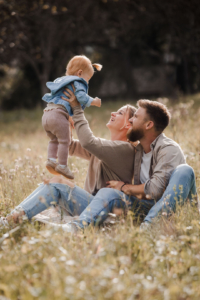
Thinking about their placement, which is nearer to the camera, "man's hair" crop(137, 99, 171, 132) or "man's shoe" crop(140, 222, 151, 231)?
"man's shoe" crop(140, 222, 151, 231)

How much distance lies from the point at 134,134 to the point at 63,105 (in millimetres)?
888

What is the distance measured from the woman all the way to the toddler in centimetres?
15

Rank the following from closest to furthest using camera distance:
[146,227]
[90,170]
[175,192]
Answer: [146,227] < [175,192] < [90,170]

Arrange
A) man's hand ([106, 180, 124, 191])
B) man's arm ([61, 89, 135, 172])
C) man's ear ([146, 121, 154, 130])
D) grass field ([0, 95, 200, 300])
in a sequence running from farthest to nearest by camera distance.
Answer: man's ear ([146, 121, 154, 130])
man's hand ([106, 180, 124, 191])
man's arm ([61, 89, 135, 172])
grass field ([0, 95, 200, 300])

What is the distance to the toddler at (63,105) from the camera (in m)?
3.53

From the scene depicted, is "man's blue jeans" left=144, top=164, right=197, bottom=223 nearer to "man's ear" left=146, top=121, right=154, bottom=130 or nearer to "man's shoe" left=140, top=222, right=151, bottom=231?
"man's shoe" left=140, top=222, right=151, bottom=231

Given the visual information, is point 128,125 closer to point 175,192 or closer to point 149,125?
point 149,125

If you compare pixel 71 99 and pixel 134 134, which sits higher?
pixel 71 99

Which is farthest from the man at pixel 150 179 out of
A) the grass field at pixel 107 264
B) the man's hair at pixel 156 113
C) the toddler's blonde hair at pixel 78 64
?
the toddler's blonde hair at pixel 78 64

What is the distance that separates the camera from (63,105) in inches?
144

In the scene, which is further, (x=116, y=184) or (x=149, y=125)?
(x=149, y=125)

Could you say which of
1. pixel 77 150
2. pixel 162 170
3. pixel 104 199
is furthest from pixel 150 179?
pixel 77 150

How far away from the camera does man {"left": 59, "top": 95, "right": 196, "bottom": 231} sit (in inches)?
127

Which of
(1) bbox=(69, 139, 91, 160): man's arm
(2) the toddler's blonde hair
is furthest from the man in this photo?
(1) bbox=(69, 139, 91, 160): man's arm
